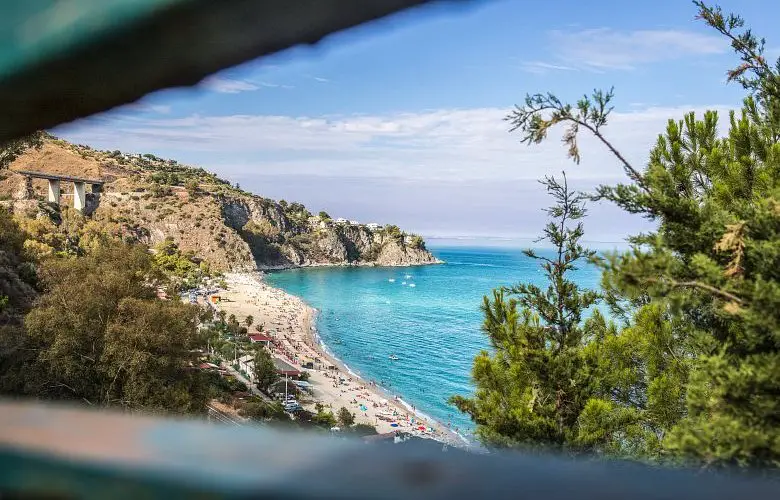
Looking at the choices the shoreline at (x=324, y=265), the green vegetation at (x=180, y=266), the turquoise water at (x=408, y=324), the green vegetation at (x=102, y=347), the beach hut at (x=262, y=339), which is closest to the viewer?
the green vegetation at (x=102, y=347)

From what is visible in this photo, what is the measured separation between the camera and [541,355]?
20.9 ft

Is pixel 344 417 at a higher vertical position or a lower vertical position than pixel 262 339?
higher

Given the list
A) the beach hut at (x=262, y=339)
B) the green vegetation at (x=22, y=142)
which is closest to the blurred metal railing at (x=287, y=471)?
the green vegetation at (x=22, y=142)

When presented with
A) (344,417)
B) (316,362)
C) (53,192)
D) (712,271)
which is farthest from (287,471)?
(53,192)

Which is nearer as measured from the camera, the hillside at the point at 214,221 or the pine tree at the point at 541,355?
the pine tree at the point at 541,355

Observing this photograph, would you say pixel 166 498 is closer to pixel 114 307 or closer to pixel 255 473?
pixel 255 473

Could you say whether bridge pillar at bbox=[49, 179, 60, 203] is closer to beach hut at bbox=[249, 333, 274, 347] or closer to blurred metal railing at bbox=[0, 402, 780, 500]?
beach hut at bbox=[249, 333, 274, 347]

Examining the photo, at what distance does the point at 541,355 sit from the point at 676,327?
1882 mm

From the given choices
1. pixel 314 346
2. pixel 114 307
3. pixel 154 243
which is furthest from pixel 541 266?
pixel 154 243

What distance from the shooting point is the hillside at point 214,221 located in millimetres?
64688

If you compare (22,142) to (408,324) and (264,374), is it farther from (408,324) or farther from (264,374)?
(408,324)

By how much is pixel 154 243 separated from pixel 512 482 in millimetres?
74840

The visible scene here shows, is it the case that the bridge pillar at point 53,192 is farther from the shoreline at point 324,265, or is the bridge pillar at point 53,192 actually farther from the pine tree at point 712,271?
the pine tree at point 712,271

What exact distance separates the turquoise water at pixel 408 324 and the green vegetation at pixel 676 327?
1015 mm
